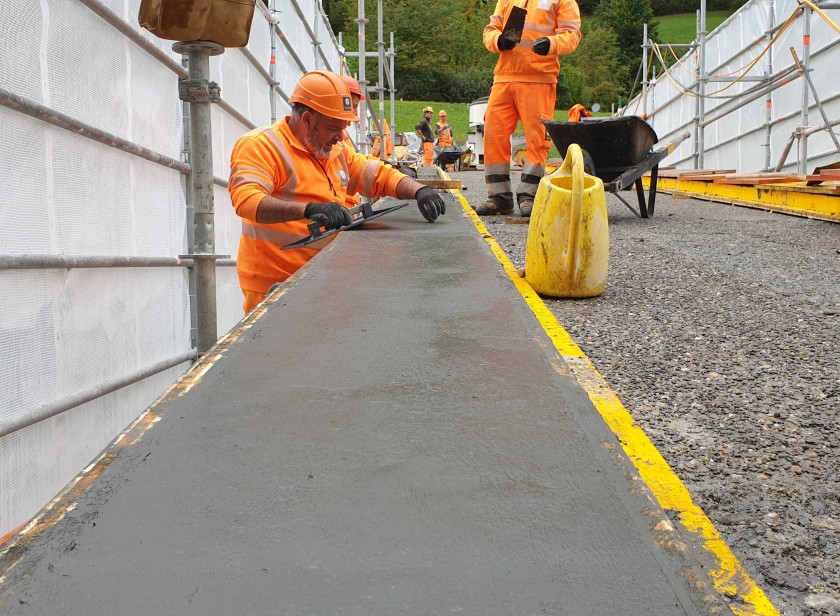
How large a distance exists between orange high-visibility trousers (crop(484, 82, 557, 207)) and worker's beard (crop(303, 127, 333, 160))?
3.27 meters

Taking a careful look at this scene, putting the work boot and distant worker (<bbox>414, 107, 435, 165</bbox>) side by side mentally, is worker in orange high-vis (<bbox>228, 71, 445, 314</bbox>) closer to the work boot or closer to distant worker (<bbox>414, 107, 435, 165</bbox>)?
the work boot

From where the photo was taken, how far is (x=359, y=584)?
4.07ft

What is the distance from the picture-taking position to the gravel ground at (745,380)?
1.99m

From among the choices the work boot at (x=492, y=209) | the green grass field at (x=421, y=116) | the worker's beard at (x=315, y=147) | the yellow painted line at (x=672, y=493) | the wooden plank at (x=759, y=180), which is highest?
the green grass field at (x=421, y=116)

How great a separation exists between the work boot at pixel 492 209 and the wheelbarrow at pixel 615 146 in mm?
811

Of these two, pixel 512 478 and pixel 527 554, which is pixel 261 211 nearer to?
pixel 512 478

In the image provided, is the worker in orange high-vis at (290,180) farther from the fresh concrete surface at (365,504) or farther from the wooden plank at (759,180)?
the wooden plank at (759,180)

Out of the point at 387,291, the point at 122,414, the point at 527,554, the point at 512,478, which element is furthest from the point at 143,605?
the point at 122,414

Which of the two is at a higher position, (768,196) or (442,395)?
(768,196)

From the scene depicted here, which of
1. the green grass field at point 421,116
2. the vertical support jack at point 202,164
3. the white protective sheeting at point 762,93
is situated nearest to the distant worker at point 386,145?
the white protective sheeting at point 762,93

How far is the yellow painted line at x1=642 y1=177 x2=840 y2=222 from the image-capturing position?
7910 millimetres

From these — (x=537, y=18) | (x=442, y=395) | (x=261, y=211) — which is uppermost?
(x=537, y=18)

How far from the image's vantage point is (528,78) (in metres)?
7.55

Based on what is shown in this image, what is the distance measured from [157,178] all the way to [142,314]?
84 cm
